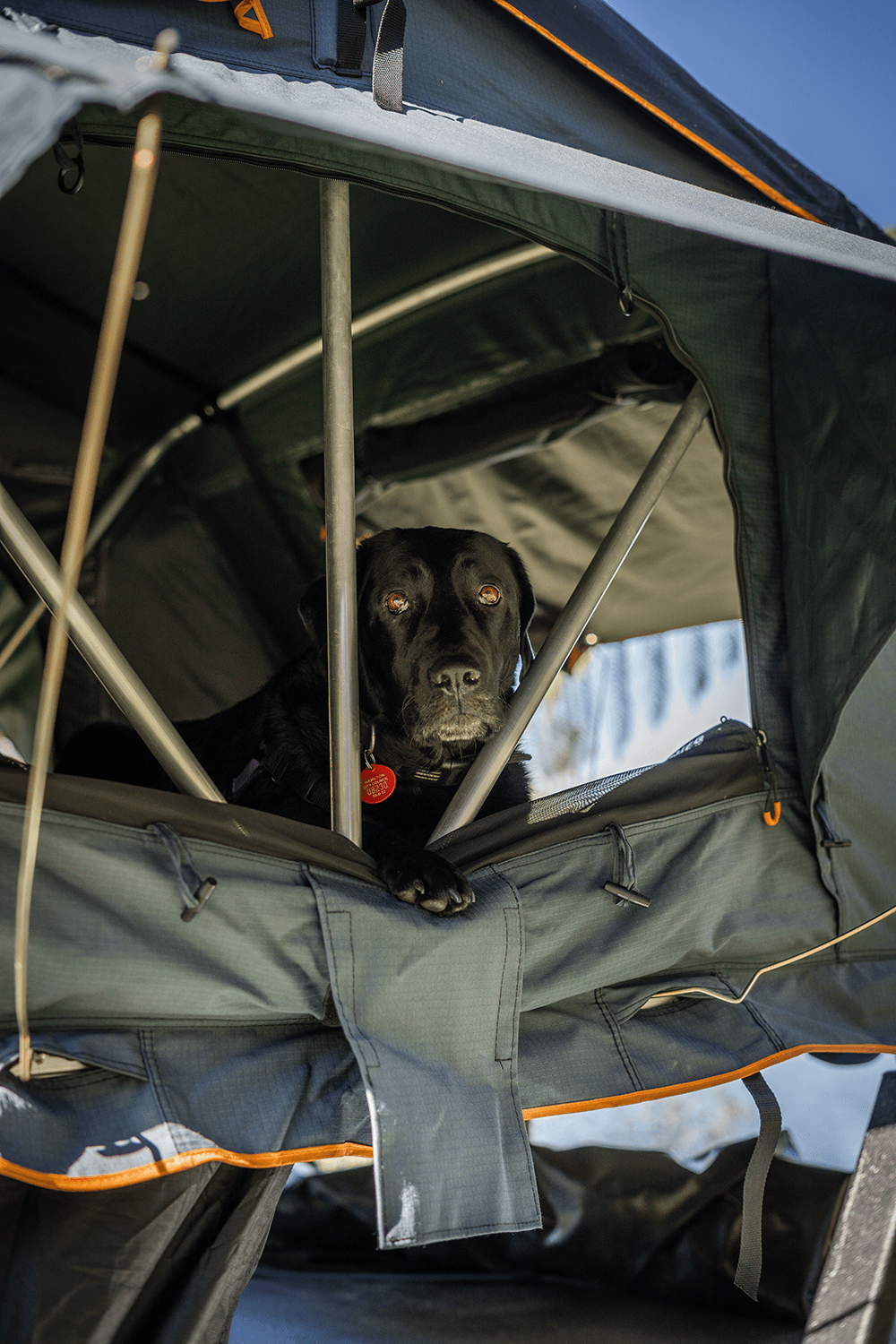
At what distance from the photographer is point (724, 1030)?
211 cm

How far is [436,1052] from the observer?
177 centimetres

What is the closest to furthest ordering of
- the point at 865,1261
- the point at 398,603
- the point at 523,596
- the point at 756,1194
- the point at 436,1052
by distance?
the point at 436,1052, the point at 756,1194, the point at 865,1261, the point at 398,603, the point at 523,596

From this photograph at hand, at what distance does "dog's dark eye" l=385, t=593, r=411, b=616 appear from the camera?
2797mm

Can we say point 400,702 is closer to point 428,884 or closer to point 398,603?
point 398,603

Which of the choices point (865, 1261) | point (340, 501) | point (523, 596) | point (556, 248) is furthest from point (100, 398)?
point (865, 1261)

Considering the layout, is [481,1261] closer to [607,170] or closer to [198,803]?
[198,803]

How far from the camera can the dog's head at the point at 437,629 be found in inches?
99.1

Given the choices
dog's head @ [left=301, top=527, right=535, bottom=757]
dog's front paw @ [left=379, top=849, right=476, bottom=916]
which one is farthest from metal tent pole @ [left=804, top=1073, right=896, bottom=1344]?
dog's head @ [left=301, top=527, right=535, bottom=757]

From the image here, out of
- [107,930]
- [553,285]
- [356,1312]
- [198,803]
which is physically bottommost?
[356,1312]

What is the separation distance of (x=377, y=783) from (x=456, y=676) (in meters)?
0.31

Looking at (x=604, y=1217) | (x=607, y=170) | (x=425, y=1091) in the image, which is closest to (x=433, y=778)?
(x=425, y=1091)

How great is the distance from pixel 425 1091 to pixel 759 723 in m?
1.09

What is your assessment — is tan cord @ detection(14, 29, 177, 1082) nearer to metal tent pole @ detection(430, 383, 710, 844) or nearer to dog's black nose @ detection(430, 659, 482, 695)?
metal tent pole @ detection(430, 383, 710, 844)

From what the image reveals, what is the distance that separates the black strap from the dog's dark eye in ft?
4.72
